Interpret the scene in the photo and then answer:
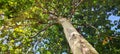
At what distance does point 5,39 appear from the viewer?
11398 mm

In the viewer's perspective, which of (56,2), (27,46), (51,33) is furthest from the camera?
(51,33)

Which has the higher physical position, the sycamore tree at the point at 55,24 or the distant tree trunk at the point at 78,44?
the sycamore tree at the point at 55,24

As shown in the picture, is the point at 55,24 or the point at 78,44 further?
the point at 55,24

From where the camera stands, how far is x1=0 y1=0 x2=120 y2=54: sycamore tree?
9701mm

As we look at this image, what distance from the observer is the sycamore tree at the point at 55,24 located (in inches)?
382

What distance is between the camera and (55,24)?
13.7 m

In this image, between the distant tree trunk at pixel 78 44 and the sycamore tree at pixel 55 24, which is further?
the sycamore tree at pixel 55 24

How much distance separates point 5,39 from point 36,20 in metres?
1.84

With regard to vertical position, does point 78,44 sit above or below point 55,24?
below

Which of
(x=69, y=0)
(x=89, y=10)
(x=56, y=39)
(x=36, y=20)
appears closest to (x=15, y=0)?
(x=36, y=20)

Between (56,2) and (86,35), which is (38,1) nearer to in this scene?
(56,2)

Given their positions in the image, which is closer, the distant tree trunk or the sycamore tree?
the distant tree trunk

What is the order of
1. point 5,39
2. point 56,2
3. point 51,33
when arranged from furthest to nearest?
point 51,33 < point 56,2 < point 5,39

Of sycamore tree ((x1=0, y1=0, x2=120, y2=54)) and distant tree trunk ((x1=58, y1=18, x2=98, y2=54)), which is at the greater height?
sycamore tree ((x1=0, y1=0, x2=120, y2=54))
